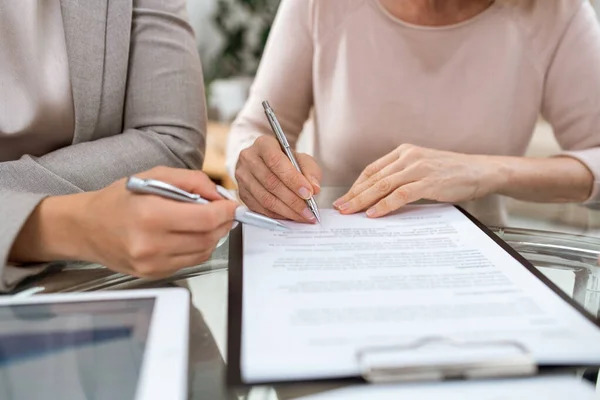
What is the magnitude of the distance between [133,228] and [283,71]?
0.63m

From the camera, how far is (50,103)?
66 centimetres

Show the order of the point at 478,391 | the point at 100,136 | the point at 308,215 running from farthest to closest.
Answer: the point at 100,136 → the point at 308,215 → the point at 478,391

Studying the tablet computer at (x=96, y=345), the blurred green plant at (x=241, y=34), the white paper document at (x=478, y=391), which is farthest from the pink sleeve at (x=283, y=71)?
the blurred green plant at (x=241, y=34)

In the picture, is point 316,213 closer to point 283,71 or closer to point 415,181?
point 415,181

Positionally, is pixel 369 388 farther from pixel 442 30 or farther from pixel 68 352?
pixel 442 30

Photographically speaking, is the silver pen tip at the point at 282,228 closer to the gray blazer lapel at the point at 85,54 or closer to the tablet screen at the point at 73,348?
the tablet screen at the point at 73,348

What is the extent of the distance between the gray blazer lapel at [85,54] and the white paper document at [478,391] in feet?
1.61

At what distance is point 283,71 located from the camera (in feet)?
3.28

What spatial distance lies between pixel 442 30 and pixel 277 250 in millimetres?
603

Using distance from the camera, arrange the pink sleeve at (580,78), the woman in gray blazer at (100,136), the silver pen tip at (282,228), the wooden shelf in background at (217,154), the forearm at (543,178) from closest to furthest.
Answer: the woman in gray blazer at (100,136) < the silver pen tip at (282,228) < the forearm at (543,178) < the pink sleeve at (580,78) < the wooden shelf in background at (217,154)

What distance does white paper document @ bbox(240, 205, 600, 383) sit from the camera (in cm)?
36

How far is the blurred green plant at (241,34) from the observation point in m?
2.56

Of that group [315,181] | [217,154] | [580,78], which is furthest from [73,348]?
[217,154]

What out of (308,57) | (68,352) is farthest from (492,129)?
(68,352)
